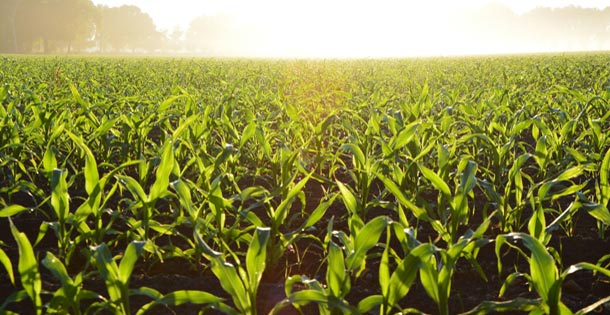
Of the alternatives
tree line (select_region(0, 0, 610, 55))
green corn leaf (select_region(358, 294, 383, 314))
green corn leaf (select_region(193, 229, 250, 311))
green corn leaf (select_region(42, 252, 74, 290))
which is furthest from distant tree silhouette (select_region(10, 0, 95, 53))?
green corn leaf (select_region(358, 294, 383, 314))

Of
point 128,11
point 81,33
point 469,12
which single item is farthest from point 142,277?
point 469,12

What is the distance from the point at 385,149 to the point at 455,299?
2.76 feet

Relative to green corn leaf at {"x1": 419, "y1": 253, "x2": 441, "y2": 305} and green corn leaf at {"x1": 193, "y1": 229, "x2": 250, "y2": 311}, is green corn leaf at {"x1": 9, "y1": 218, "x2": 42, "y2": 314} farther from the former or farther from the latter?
green corn leaf at {"x1": 419, "y1": 253, "x2": 441, "y2": 305}

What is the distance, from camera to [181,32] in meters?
156

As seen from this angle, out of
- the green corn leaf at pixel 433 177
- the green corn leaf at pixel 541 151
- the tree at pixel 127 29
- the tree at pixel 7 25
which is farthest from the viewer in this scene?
the tree at pixel 127 29

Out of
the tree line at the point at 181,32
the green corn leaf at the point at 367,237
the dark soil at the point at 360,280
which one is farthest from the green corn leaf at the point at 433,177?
the tree line at the point at 181,32

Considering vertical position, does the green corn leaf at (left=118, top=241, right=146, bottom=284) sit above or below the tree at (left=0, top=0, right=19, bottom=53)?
below

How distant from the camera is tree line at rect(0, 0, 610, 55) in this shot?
225 ft

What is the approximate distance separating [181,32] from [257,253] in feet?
529

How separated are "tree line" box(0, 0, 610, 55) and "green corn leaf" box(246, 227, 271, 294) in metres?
65.7

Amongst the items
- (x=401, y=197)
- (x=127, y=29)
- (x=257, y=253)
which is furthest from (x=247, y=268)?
(x=127, y=29)

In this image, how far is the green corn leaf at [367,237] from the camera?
1513 millimetres

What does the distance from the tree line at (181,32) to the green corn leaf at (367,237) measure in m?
65.8

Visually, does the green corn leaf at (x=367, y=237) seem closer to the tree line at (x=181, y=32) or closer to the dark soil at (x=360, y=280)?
the dark soil at (x=360, y=280)
